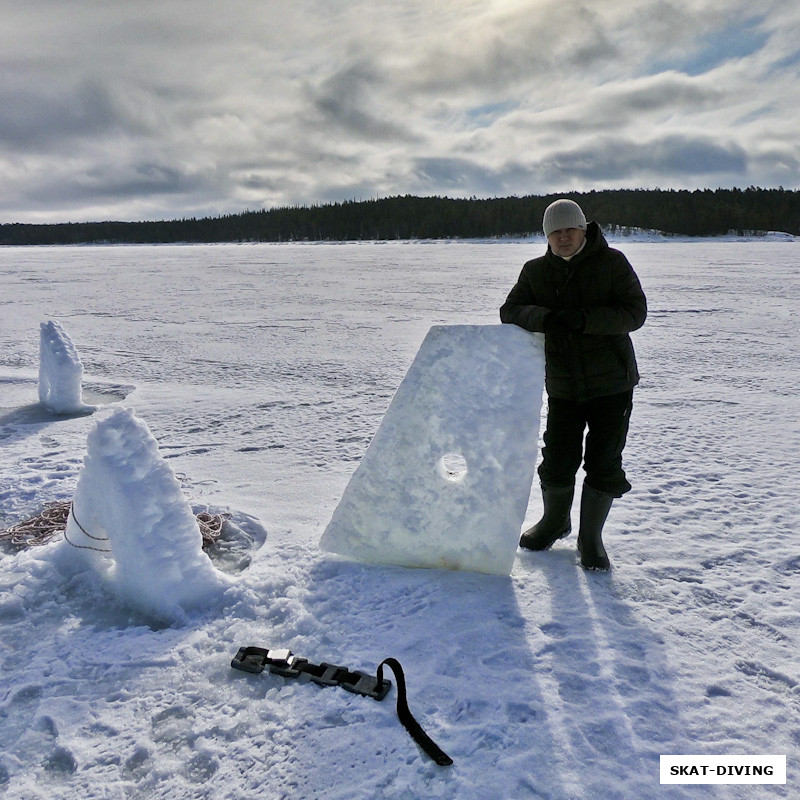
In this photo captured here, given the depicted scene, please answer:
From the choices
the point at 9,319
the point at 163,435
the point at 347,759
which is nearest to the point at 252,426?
the point at 163,435

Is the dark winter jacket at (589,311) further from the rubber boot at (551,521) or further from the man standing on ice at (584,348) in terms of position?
the rubber boot at (551,521)

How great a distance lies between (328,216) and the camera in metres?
78.1

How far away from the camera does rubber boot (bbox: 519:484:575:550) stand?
125 inches

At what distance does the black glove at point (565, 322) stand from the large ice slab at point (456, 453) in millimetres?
145

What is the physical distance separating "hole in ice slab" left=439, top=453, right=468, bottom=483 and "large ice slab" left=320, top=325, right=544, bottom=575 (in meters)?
0.02

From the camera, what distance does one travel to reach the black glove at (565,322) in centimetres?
268

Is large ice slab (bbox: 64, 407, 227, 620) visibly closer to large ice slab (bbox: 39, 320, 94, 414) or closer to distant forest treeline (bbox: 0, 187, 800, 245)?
large ice slab (bbox: 39, 320, 94, 414)

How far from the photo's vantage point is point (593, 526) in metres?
3.00

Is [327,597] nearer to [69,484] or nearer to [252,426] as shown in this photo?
[69,484]

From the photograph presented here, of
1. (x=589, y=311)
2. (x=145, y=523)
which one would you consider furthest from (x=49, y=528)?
(x=589, y=311)

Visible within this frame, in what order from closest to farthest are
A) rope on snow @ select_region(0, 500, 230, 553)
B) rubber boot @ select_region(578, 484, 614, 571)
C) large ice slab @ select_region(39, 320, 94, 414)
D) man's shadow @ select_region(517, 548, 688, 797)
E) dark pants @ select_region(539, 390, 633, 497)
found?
1. man's shadow @ select_region(517, 548, 688, 797)
2. dark pants @ select_region(539, 390, 633, 497)
3. rubber boot @ select_region(578, 484, 614, 571)
4. rope on snow @ select_region(0, 500, 230, 553)
5. large ice slab @ select_region(39, 320, 94, 414)

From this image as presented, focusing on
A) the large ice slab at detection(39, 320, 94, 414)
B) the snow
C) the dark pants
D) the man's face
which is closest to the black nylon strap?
the snow

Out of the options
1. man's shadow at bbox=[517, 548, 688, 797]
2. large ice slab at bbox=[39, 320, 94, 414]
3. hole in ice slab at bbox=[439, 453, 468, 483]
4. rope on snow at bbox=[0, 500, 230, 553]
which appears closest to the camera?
man's shadow at bbox=[517, 548, 688, 797]

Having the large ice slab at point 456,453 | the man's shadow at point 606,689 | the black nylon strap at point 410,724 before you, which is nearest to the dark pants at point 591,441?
the large ice slab at point 456,453
